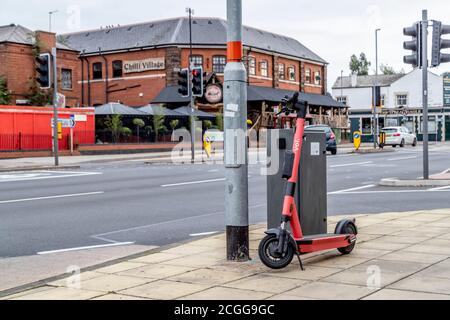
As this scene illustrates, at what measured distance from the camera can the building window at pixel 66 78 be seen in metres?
52.0

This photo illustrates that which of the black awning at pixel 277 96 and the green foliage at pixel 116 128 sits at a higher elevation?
the black awning at pixel 277 96

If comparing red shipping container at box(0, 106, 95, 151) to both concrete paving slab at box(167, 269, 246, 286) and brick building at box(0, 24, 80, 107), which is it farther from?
concrete paving slab at box(167, 269, 246, 286)

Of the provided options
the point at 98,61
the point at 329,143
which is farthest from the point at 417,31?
the point at 98,61

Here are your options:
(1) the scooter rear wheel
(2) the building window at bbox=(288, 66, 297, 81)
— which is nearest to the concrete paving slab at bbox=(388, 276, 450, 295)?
(1) the scooter rear wheel

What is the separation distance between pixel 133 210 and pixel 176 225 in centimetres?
219

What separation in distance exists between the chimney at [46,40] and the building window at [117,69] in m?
7.40

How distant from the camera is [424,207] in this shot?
40.6 ft

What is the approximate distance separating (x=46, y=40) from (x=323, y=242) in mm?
45814

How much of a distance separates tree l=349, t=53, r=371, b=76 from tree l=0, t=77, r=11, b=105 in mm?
87108

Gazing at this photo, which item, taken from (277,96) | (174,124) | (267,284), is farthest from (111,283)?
(277,96)

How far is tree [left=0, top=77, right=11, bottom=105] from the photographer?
4511 cm

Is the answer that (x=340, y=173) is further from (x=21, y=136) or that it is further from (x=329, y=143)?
(x=21, y=136)

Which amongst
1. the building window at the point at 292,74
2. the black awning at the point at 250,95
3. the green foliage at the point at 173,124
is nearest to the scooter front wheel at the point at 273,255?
the green foliage at the point at 173,124

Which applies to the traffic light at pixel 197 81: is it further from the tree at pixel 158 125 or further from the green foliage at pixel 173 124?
the green foliage at pixel 173 124
